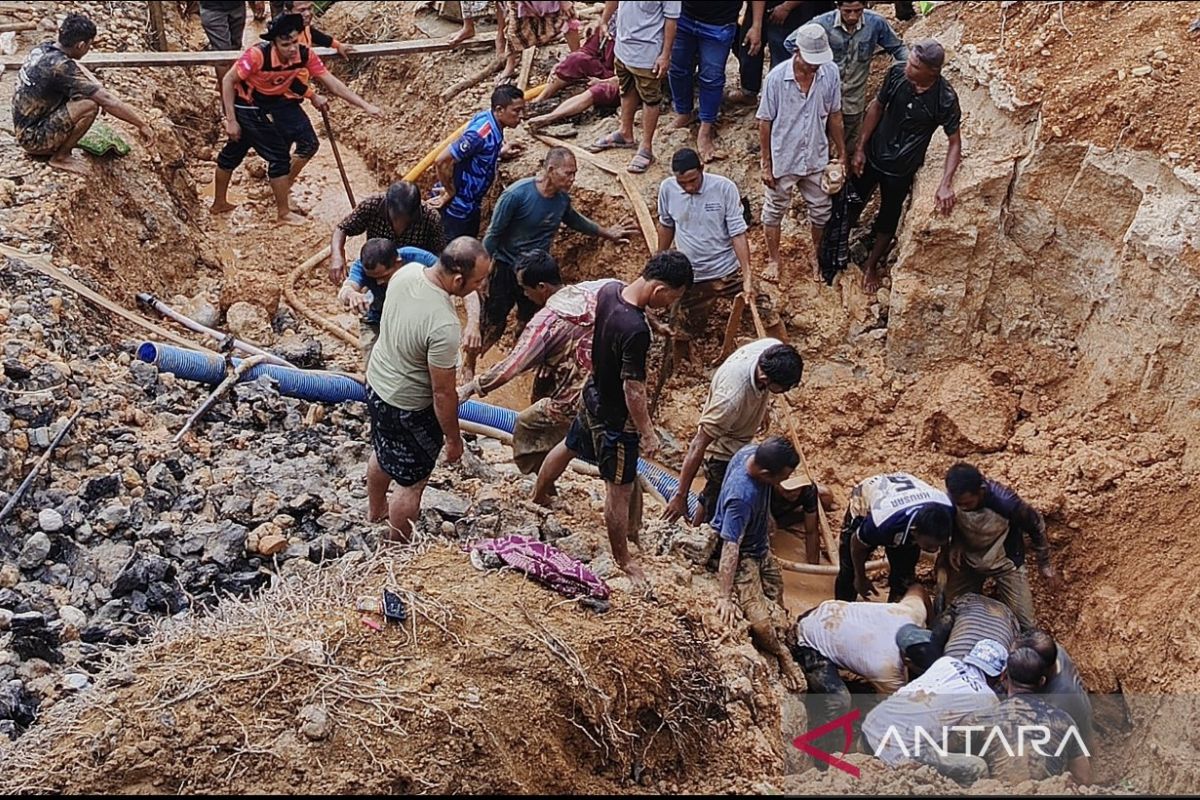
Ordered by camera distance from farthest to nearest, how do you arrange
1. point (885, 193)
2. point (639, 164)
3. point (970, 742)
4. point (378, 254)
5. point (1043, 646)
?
point (639, 164)
point (885, 193)
point (378, 254)
point (1043, 646)
point (970, 742)

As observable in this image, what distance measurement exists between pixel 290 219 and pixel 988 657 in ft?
21.5

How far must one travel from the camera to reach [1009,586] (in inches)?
227

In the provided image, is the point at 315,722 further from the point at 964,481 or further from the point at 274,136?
the point at 274,136

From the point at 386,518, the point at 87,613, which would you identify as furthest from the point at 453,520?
the point at 87,613

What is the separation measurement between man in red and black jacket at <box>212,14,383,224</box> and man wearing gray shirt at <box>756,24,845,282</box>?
2950mm

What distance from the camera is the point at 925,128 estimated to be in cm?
681

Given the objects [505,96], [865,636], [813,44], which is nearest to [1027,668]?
[865,636]

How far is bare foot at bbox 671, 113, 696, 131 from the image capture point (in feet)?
27.0

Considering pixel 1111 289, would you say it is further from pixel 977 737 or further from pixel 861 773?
pixel 861 773

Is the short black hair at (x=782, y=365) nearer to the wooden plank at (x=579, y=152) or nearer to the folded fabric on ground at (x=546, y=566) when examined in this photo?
the folded fabric on ground at (x=546, y=566)

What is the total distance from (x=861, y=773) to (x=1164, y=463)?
2891 mm

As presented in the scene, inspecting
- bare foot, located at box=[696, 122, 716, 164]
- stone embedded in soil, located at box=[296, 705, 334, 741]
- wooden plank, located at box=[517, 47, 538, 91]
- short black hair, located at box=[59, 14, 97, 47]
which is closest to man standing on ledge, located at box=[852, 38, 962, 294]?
bare foot, located at box=[696, 122, 716, 164]

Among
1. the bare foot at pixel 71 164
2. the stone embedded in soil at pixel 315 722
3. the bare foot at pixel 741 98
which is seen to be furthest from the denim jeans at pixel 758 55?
the stone embedded in soil at pixel 315 722

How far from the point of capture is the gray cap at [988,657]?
5.01m
